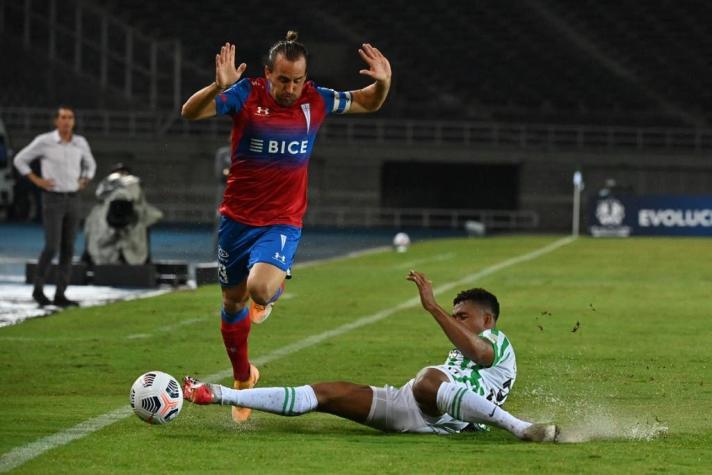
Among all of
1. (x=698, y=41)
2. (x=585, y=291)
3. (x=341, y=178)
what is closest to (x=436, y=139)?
(x=341, y=178)

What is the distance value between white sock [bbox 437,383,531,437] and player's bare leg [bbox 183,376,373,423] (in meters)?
0.49

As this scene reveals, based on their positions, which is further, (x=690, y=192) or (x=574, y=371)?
(x=690, y=192)

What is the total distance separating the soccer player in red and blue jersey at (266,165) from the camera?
866cm

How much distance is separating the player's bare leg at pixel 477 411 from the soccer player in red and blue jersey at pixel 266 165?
1.61m

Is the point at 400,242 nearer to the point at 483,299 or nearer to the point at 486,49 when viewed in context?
the point at 483,299

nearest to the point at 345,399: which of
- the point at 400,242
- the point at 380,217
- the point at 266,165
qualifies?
the point at 266,165

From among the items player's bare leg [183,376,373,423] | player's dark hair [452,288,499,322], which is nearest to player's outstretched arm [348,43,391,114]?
player's dark hair [452,288,499,322]

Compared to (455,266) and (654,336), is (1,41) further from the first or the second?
(654,336)

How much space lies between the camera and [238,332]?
Answer: 929 centimetres

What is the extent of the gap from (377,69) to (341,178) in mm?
42265

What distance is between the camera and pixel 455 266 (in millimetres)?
26125

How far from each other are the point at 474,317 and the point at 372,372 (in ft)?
10.7

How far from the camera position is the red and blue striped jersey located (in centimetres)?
877

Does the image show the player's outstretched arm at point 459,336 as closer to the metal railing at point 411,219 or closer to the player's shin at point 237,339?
the player's shin at point 237,339
